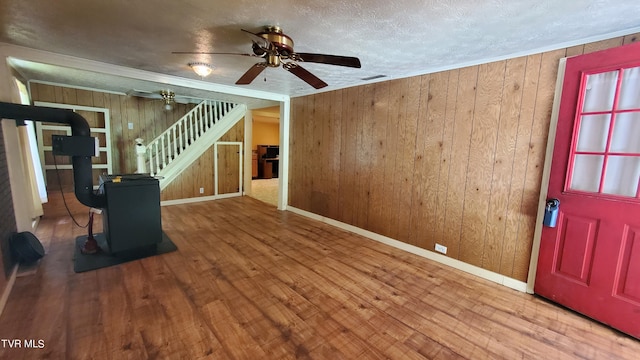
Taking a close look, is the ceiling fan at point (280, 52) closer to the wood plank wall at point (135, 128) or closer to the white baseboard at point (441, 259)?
the white baseboard at point (441, 259)

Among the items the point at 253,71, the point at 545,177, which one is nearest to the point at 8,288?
the point at 253,71

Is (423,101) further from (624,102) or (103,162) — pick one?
(103,162)

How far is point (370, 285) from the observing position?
2520 millimetres

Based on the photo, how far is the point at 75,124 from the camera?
2.63 m

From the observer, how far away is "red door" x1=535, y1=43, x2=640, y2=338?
74.7 inches

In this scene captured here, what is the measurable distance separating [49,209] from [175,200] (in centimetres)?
184

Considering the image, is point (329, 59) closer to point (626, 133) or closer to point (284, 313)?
point (284, 313)

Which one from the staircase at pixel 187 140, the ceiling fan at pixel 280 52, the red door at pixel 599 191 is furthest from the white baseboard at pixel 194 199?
the red door at pixel 599 191

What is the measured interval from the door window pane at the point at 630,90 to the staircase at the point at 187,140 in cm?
579

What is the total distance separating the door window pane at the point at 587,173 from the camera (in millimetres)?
2059

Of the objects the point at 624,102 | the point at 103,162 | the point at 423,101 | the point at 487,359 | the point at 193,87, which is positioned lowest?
the point at 487,359

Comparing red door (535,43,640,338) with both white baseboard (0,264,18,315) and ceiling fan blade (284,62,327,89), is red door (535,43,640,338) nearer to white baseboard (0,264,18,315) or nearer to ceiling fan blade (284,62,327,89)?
ceiling fan blade (284,62,327,89)

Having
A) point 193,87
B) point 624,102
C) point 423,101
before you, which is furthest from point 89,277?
point 624,102

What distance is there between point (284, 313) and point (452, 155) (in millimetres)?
2353
